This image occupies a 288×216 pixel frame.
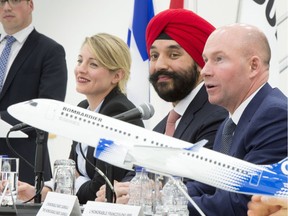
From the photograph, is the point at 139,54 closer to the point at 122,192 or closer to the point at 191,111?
the point at 191,111

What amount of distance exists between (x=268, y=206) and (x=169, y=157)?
0.93 ft

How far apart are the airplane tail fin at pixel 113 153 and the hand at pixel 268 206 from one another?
34 centimetres

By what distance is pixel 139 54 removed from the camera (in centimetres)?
478

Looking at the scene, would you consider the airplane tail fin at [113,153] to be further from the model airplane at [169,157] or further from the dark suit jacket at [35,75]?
the dark suit jacket at [35,75]

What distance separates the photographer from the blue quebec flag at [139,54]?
474 centimetres

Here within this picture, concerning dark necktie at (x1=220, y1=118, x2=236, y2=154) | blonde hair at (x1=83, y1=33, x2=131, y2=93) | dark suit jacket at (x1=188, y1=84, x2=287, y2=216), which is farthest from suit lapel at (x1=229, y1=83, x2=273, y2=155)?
blonde hair at (x1=83, y1=33, x2=131, y2=93)

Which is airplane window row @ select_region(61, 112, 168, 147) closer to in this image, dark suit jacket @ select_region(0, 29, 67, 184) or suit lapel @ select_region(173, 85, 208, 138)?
suit lapel @ select_region(173, 85, 208, 138)

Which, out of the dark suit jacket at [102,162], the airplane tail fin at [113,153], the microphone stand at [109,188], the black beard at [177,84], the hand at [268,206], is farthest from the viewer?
the black beard at [177,84]

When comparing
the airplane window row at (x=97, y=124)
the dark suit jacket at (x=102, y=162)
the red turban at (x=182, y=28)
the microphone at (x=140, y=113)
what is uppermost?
the red turban at (x=182, y=28)

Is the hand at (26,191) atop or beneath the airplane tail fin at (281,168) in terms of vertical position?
beneath

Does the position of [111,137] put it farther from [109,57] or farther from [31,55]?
[31,55]

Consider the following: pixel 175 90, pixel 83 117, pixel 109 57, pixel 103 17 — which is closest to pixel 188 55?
pixel 175 90

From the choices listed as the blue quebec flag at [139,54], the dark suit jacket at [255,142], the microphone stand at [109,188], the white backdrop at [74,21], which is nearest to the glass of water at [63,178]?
the microphone stand at [109,188]

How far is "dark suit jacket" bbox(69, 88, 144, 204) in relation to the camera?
2992 millimetres
